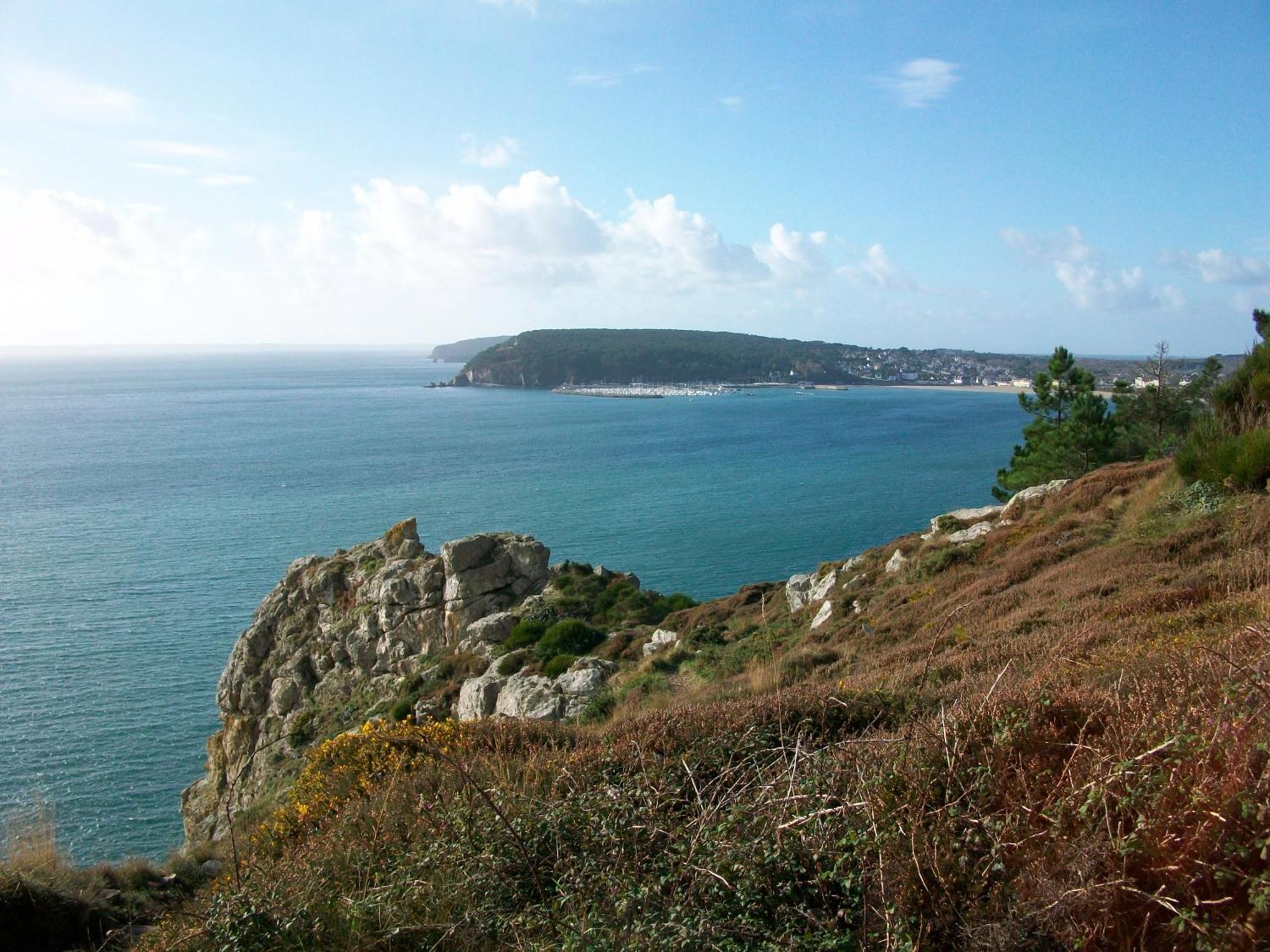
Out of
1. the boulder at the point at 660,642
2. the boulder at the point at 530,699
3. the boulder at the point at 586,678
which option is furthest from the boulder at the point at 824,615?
the boulder at the point at 530,699

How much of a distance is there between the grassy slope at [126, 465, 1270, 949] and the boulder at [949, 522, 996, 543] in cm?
1036

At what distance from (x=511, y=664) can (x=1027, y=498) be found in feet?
42.5

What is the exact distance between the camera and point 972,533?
17828 millimetres

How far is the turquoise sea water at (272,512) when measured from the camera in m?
27.5

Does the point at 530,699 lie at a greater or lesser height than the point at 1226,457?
lesser

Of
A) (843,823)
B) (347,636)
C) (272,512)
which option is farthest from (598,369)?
(843,823)

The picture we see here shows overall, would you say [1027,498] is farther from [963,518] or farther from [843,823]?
[843,823]

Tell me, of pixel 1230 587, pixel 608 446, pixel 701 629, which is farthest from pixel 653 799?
pixel 608 446

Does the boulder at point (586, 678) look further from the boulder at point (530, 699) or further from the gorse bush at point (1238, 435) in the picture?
the gorse bush at point (1238, 435)

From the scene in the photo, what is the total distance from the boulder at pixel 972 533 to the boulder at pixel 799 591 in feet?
11.2

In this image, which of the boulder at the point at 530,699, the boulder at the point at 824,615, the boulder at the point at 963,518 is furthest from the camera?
the boulder at the point at 963,518

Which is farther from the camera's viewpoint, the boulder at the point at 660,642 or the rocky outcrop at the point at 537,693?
the boulder at the point at 660,642

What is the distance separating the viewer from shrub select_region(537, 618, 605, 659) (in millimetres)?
20078

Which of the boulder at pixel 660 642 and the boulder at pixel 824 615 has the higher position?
the boulder at pixel 824 615
